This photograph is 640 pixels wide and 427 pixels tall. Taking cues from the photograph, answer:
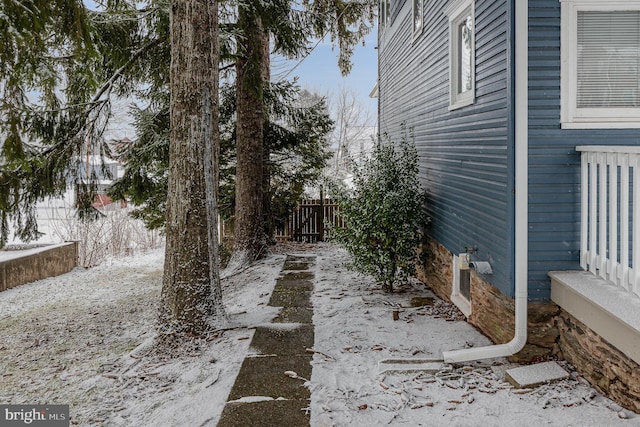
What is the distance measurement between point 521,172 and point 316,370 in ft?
7.42

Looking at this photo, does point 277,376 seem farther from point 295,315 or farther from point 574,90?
point 574,90

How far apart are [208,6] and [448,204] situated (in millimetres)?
3432

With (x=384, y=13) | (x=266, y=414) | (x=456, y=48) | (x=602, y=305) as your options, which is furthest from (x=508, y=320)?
(x=384, y=13)

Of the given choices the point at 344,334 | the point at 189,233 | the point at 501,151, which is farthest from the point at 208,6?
the point at 344,334

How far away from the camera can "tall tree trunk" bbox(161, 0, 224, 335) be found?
5043 millimetres

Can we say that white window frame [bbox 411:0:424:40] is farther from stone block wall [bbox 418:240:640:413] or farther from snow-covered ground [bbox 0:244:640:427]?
stone block wall [bbox 418:240:640:413]

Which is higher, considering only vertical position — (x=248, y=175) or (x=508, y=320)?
(x=248, y=175)

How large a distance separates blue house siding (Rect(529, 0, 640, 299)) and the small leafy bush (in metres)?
2.47

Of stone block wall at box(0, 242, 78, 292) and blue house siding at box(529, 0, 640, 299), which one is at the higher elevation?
blue house siding at box(529, 0, 640, 299)

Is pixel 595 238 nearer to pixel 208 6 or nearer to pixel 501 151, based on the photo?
pixel 501 151

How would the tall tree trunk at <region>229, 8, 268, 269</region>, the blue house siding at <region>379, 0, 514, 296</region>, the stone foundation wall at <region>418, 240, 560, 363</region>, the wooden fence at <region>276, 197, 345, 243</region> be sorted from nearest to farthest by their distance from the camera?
the stone foundation wall at <region>418, 240, 560, 363</region> → the blue house siding at <region>379, 0, 514, 296</region> → the tall tree trunk at <region>229, 8, 268, 269</region> → the wooden fence at <region>276, 197, 345, 243</region>

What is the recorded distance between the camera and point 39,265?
378 inches

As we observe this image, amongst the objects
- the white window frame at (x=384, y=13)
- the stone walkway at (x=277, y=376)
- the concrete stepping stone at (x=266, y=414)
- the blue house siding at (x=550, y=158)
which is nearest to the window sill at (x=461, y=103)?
the blue house siding at (x=550, y=158)

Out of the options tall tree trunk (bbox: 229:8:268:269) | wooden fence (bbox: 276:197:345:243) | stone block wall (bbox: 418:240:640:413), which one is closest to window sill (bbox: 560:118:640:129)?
stone block wall (bbox: 418:240:640:413)
